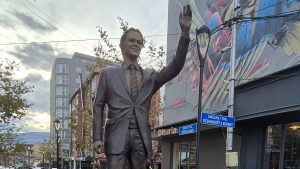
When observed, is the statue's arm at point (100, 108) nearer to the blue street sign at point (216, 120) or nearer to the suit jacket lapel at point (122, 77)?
the suit jacket lapel at point (122, 77)

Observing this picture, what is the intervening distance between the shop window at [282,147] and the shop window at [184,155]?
8233 millimetres

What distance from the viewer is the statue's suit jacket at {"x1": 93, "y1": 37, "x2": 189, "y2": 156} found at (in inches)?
188

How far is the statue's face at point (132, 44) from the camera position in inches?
195

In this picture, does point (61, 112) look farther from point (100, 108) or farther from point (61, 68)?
A: point (100, 108)

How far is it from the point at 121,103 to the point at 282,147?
1357 cm

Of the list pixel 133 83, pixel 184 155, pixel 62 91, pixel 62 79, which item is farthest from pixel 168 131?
pixel 62 91

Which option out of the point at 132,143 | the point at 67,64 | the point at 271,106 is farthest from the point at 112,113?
the point at 67,64

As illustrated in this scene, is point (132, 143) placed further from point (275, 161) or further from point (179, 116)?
point (179, 116)

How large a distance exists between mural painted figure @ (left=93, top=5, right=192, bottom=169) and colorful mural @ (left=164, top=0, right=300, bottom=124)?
11.5 m

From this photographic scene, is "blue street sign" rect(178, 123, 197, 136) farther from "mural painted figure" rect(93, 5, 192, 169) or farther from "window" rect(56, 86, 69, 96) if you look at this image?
"window" rect(56, 86, 69, 96)

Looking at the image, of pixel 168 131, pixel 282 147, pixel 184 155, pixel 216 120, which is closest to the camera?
pixel 216 120

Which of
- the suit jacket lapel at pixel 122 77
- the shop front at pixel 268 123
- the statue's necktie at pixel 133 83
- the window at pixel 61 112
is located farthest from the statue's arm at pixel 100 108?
the window at pixel 61 112

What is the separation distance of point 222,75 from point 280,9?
507cm

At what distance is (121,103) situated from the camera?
4.90m
